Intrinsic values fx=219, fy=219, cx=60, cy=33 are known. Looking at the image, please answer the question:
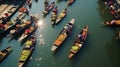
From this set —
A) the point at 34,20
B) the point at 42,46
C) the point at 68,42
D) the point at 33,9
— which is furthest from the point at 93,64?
the point at 33,9

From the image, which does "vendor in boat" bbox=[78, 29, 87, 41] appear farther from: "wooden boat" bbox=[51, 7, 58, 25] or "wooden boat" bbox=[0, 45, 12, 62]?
"wooden boat" bbox=[0, 45, 12, 62]

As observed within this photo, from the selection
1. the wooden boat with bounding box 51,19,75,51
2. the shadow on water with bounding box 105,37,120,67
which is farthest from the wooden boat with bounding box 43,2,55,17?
the shadow on water with bounding box 105,37,120,67

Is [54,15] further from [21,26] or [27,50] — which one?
[27,50]

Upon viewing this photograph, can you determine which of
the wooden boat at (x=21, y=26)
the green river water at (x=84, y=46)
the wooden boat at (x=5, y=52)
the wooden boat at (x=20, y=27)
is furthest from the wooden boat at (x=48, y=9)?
the wooden boat at (x=5, y=52)

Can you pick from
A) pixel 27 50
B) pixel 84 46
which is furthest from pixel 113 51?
pixel 27 50

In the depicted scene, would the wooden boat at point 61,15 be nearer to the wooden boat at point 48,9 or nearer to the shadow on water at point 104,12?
the wooden boat at point 48,9

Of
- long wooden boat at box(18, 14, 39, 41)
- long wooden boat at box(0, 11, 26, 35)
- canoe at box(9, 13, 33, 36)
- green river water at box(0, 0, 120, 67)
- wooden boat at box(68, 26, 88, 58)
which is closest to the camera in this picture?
green river water at box(0, 0, 120, 67)
